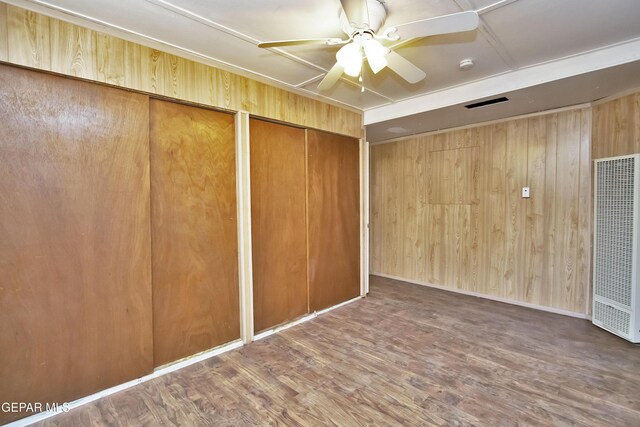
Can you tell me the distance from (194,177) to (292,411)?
178 centimetres

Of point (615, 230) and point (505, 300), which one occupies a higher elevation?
point (615, 230)

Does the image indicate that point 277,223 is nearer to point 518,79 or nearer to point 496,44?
point 496,44

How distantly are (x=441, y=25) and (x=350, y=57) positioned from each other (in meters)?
0.52

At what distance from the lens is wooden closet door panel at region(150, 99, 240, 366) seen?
2.14 meters

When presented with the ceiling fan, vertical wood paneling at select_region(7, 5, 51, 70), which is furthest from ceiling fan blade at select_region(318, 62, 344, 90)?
vertical wood paneling at select_region(7, 5, 51, 70)

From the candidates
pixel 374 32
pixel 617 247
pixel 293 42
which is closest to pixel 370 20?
pixel 374 32

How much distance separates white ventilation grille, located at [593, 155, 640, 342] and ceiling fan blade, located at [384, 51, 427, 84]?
6.79ft

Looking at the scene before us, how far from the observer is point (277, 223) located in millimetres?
2859

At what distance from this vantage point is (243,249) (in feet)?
8.35

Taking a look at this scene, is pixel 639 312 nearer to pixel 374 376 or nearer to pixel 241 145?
pixel 374 376

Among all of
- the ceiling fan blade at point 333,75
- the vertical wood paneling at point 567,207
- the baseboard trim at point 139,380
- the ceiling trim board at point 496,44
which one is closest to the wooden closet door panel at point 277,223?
the baseboard trim at point 139,380

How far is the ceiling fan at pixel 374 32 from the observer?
137 centimetres

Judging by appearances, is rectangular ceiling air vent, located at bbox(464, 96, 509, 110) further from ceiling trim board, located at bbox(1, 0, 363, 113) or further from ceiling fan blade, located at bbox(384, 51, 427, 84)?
ceiling trim board, located at bbox(1, 0, 363, 113)

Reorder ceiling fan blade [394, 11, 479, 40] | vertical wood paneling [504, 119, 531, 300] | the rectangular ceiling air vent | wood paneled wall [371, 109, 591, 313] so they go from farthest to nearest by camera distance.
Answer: vertical wood paneling [504, 119, 531, 300] → wood paneled wall [371, 109, 591, 313] → the rectangular ceiling air vent → ceiling fan blade [394, 11, 479, 40]
